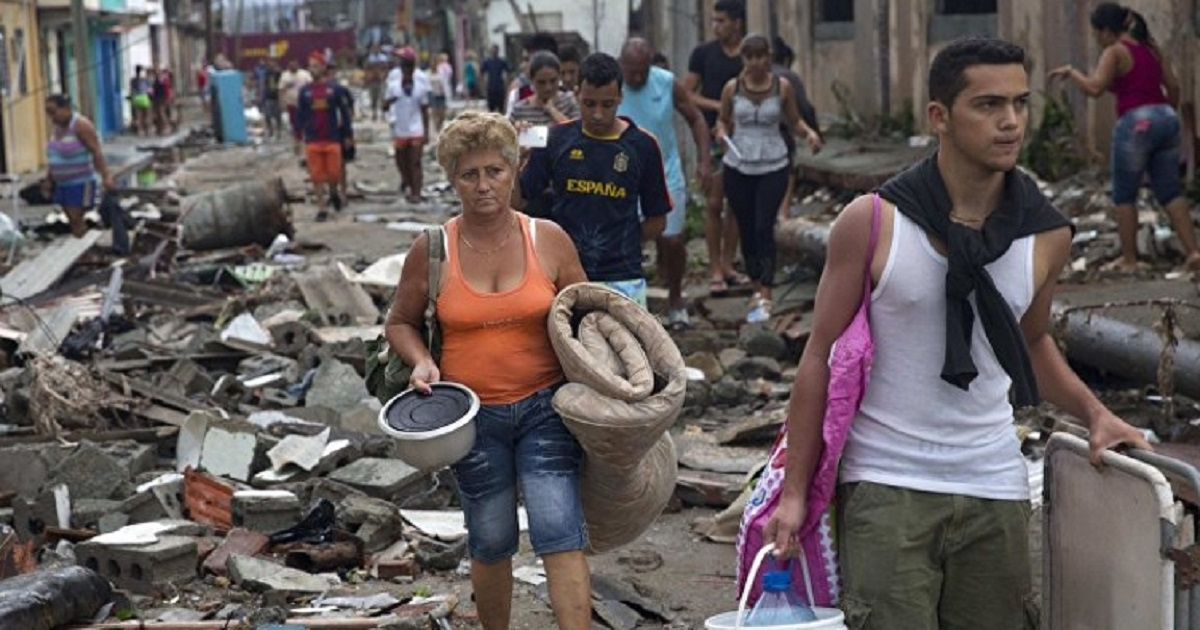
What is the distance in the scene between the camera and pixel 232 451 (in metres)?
8.66

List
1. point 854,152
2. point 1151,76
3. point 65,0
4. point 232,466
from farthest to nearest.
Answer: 1. point 65,0
2. point 854,152
3. point 1151,76
4. point 232,466

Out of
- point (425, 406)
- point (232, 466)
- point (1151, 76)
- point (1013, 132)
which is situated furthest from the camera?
point (1151, 76)

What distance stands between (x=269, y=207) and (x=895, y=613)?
15.4 m

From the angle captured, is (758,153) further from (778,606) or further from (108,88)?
(108,88)

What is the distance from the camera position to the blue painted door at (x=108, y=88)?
2066 inches

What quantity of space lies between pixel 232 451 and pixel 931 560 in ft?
17.0

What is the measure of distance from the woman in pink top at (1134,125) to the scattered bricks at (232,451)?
544 centimetres

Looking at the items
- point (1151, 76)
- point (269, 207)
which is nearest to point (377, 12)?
point (269, 207)

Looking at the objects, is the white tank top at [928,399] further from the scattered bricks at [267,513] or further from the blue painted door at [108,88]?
the blue painted door at [108,88]

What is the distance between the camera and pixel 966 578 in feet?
13.2

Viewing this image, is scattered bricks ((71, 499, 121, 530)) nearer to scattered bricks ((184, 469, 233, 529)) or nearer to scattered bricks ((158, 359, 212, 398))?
scattered bricks ((184, 469, 233, 529))

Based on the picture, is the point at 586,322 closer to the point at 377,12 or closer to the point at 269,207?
the point at 269,207

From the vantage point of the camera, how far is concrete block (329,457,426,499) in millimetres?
8188

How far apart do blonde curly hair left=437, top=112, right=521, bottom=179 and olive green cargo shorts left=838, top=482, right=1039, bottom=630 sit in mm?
1667
